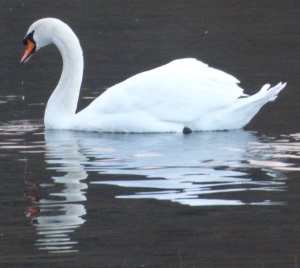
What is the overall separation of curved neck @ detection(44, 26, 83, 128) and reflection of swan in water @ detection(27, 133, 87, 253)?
1.73m

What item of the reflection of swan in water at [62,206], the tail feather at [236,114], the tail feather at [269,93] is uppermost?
the tail feather at [269,93]

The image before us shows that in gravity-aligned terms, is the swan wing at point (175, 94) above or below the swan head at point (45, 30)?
below

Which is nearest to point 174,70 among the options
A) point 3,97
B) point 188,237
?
point 3,97

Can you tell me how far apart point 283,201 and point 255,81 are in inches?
285

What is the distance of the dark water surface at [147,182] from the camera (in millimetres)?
7590

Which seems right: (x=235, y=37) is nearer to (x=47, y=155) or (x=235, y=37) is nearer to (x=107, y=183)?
(x=47, y=155)

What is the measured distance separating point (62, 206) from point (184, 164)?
1.91m

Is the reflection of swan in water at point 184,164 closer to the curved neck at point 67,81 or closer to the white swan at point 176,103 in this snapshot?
the white swan at point 176,103

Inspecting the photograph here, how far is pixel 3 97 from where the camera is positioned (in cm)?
1530

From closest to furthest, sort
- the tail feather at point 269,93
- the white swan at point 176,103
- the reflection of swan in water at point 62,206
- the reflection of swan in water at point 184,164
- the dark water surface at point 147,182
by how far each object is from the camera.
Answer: the dark water surface at point 147,182 < the reflection of swan in water at point 62,206 < the reflection of swan in water at point 184,164 < the tail feather at point 269,93 < the white swan at point 176,103

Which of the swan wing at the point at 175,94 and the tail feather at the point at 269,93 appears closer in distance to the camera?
the tail feather at the point at 269,93

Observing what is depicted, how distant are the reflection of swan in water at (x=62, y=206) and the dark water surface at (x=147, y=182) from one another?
0.01 meters

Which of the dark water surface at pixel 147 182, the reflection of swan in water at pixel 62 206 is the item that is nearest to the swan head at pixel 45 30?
the dark water surface at pixel 147 182

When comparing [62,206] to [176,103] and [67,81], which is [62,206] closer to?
[176,103]
